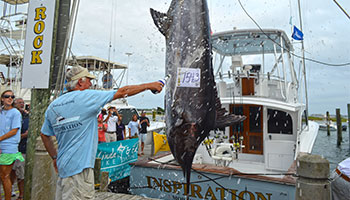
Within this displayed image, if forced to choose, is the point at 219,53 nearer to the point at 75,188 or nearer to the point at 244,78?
the point at 244,78

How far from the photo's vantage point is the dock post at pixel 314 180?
6.06 ft

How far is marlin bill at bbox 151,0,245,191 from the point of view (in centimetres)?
130

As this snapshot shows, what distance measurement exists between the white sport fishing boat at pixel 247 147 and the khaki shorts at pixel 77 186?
1655mm

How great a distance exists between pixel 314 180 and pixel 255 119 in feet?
11.4

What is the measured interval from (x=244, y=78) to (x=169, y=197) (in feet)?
10.2

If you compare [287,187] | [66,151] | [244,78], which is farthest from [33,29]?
[244,78]

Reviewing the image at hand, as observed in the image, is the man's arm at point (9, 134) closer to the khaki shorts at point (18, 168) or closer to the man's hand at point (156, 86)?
the khaki shorts at point (18, 168)

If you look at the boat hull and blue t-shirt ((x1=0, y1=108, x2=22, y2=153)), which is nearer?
blue t-shirt ((x1=0, y1=108, x2=22, y2=153))

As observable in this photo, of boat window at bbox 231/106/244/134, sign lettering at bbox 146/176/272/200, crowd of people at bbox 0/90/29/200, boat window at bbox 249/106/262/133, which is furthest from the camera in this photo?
boat window at bbox 231/106/244/134

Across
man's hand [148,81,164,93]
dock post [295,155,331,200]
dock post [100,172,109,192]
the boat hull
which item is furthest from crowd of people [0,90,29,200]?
dock post [295,155,331,200]

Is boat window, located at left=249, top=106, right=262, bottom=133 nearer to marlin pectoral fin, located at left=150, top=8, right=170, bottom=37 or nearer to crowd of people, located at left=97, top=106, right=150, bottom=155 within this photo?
crowd of people, located at left=97, top=106, right=150, bottom=155

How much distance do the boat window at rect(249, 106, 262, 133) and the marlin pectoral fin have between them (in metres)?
4.13

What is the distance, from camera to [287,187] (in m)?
2.96

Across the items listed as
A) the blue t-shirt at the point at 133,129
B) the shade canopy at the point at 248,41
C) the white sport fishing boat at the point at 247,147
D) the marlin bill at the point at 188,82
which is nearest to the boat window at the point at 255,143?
the white sport fishing boat at the point at 247,147
